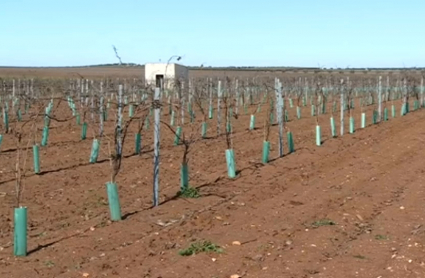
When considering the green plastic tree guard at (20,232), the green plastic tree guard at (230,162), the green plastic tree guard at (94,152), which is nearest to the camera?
the green plastic tree guard at (20,232)

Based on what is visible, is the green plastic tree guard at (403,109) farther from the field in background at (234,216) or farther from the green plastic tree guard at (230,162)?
the green plastic tree guard at (230,162)

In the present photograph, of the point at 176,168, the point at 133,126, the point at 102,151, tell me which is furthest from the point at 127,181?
the point at 133,126

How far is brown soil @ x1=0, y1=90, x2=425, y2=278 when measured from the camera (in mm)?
5684

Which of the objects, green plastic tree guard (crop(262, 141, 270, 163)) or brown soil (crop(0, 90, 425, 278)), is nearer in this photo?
brown soil (crop(0, 90, 425, 278))

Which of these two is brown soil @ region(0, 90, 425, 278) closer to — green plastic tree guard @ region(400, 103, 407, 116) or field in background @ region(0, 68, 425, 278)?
field in background @ region(0, 68, 425, 278)

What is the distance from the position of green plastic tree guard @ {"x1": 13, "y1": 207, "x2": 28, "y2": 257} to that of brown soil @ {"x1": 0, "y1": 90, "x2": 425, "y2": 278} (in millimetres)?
95

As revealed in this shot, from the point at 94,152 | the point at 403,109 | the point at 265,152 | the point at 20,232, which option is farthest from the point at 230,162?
the point at 403,109

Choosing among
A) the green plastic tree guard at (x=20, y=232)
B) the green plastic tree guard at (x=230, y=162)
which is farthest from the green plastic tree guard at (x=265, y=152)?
the green plastic tree guard at (x=20, y=232)

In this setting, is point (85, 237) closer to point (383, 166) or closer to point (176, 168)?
point (176, 168)

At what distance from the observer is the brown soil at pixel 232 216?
224 inches

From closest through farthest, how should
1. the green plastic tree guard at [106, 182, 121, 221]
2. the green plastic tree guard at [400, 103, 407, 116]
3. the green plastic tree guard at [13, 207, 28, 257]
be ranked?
the green plastic tree guard at [13, 207, 28, 257], the green plastic tree guard at [106, 182, 121, 221], the green plastic tree guard at [400, 103, 407, 116]

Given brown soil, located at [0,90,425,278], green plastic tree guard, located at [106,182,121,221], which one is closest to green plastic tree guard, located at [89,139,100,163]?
brown soil, located at [0,90,425,278]

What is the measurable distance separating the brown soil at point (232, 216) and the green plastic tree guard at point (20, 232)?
95 millimetres

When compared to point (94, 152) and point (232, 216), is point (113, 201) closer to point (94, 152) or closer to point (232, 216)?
point (232, 216)
